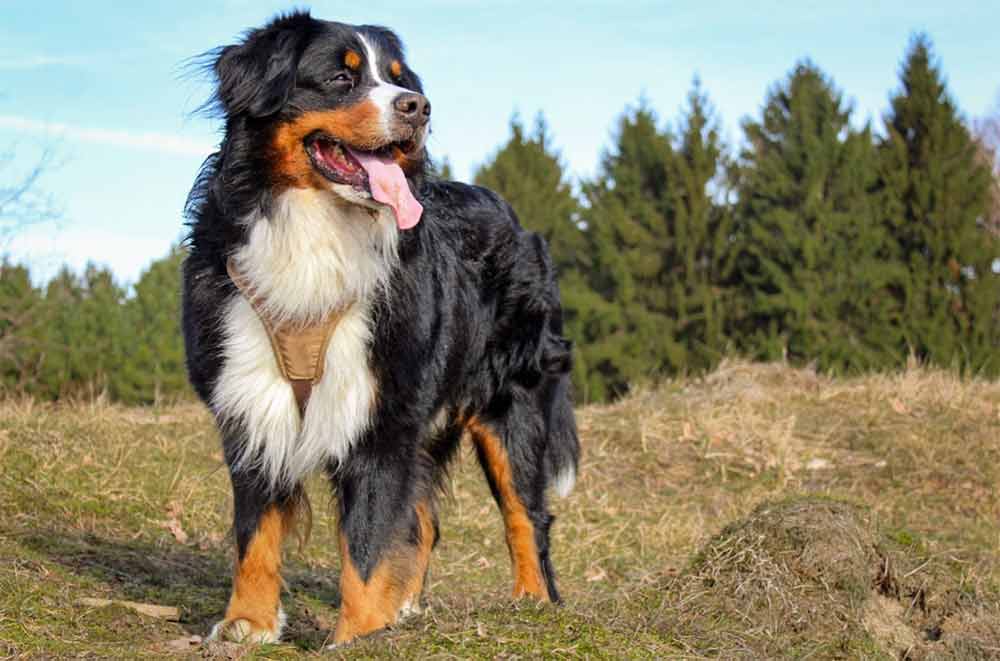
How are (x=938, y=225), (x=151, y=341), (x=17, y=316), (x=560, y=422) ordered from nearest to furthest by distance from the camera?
(x=560, y=422), (x=17, y=316), (x=938, y=225), (x=151, y=341)

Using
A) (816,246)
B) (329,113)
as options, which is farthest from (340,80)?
(816,246)

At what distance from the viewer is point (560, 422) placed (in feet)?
18.5

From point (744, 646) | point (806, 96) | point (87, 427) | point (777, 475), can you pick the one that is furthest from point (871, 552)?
point (806, 96)

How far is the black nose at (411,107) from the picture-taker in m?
3.80

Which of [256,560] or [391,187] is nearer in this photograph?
[391,187]

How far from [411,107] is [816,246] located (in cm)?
1638

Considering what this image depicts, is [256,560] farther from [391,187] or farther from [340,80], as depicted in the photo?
[340,80]

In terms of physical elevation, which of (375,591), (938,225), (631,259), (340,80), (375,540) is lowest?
(375,591)

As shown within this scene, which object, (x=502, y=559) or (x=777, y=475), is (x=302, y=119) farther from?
(x=777, y=475)

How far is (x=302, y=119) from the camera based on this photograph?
3.89 meters

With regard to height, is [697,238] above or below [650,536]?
above

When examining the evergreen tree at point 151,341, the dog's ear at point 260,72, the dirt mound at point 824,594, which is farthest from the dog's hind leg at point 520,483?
the evergreen tree at point 151,341

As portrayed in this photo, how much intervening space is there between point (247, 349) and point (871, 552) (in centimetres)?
287

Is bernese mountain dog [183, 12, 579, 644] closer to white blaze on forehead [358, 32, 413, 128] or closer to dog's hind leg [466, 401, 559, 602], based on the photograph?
white blaze on forehead [358, 32, 413, 128]
